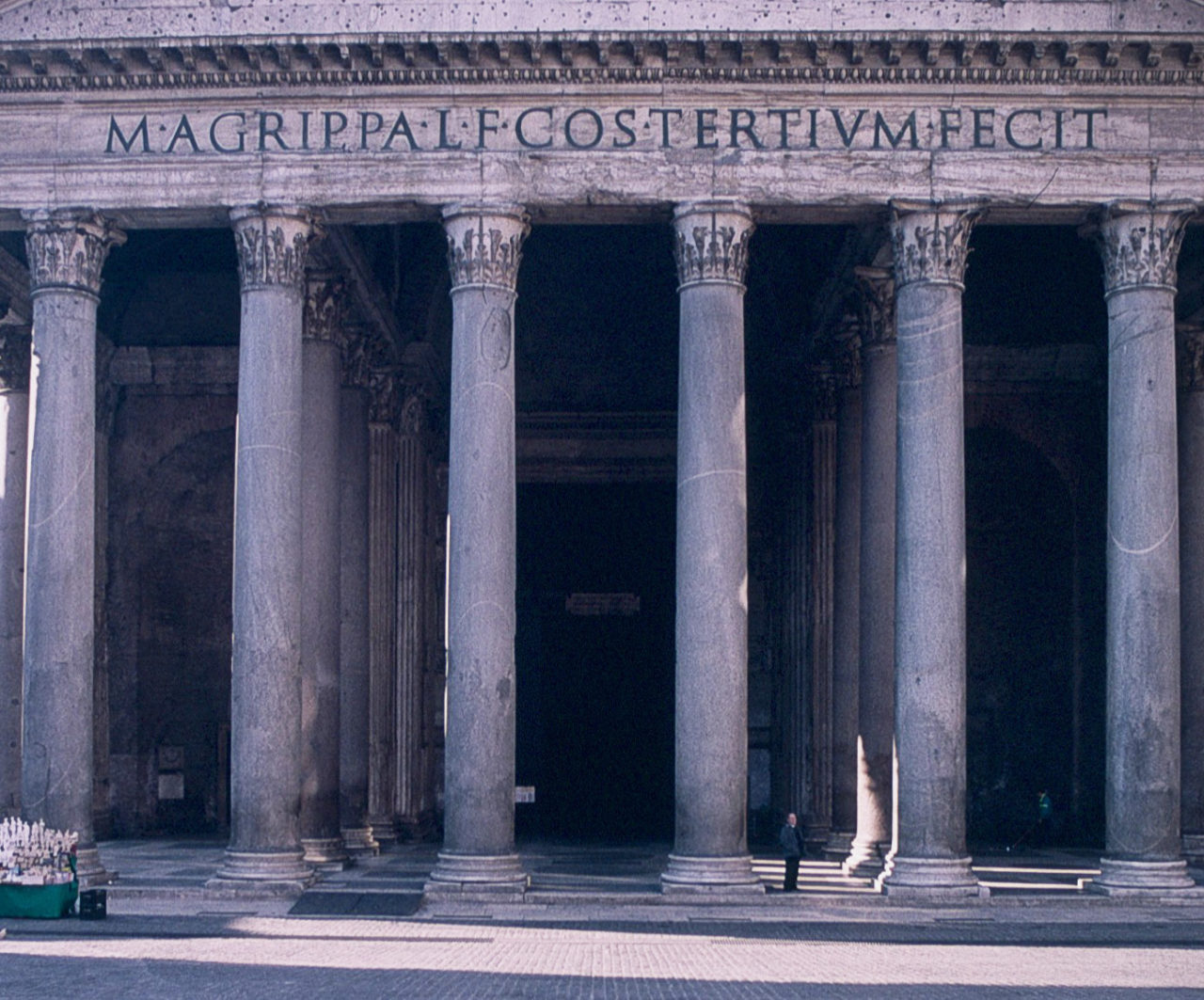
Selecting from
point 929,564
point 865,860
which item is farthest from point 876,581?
point 865,860

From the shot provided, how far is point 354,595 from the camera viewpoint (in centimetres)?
A: 3094

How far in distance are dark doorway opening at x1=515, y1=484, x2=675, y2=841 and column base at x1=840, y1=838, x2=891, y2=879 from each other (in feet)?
27.9

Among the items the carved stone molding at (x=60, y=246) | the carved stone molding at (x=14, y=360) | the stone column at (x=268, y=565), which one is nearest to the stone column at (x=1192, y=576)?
the stone column at (x=268, y=565)

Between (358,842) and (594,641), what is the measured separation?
7850mm

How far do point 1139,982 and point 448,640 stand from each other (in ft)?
34.4

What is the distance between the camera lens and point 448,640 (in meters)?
24.7

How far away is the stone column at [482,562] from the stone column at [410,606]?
352 inches

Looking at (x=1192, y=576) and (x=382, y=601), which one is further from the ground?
(x=1192, y=576)

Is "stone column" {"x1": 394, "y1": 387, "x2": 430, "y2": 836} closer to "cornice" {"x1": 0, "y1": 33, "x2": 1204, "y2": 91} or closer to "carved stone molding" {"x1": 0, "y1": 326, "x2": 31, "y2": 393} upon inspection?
"carved stone molding" {"x1": 0, "y1": 326, "x2": 31, "y2": 393}

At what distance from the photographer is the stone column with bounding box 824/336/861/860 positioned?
29.7 meters

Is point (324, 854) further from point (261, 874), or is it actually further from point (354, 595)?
point (354, 595)

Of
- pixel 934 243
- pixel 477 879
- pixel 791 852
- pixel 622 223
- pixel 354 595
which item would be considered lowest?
pixel 477 879

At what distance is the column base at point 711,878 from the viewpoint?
23906 mm

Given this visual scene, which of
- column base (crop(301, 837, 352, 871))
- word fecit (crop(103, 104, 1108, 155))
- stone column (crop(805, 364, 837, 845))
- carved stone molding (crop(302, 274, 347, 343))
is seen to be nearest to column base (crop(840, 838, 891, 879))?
stone column (crop(805, 364, 837, 845))
